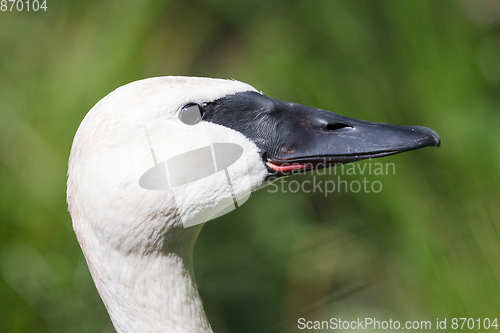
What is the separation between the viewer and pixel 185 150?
108cm

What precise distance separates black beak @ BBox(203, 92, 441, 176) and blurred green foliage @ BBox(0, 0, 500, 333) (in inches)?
13.5

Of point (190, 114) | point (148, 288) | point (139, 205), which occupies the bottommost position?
point (148, 288)

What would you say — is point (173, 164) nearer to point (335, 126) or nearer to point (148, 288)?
point (148, 288)

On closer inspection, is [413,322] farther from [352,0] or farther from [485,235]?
[352,0]

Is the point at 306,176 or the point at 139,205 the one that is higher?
the point at 139,205

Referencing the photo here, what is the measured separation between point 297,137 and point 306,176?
5.00 ft

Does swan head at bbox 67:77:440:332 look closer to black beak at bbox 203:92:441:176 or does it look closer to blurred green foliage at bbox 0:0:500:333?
black beak at bbox 203:92:441:176

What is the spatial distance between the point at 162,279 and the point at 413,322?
3.25ft

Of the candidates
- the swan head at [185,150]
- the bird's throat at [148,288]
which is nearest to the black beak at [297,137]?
the swan head at [185,150]

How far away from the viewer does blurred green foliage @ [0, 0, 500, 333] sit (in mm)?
1412

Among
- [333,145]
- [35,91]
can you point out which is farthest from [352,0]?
[35,91]

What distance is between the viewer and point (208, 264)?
2.25 meters

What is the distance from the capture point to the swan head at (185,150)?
1.03m

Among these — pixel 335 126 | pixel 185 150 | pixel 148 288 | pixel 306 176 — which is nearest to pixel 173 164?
pixel 185 150
